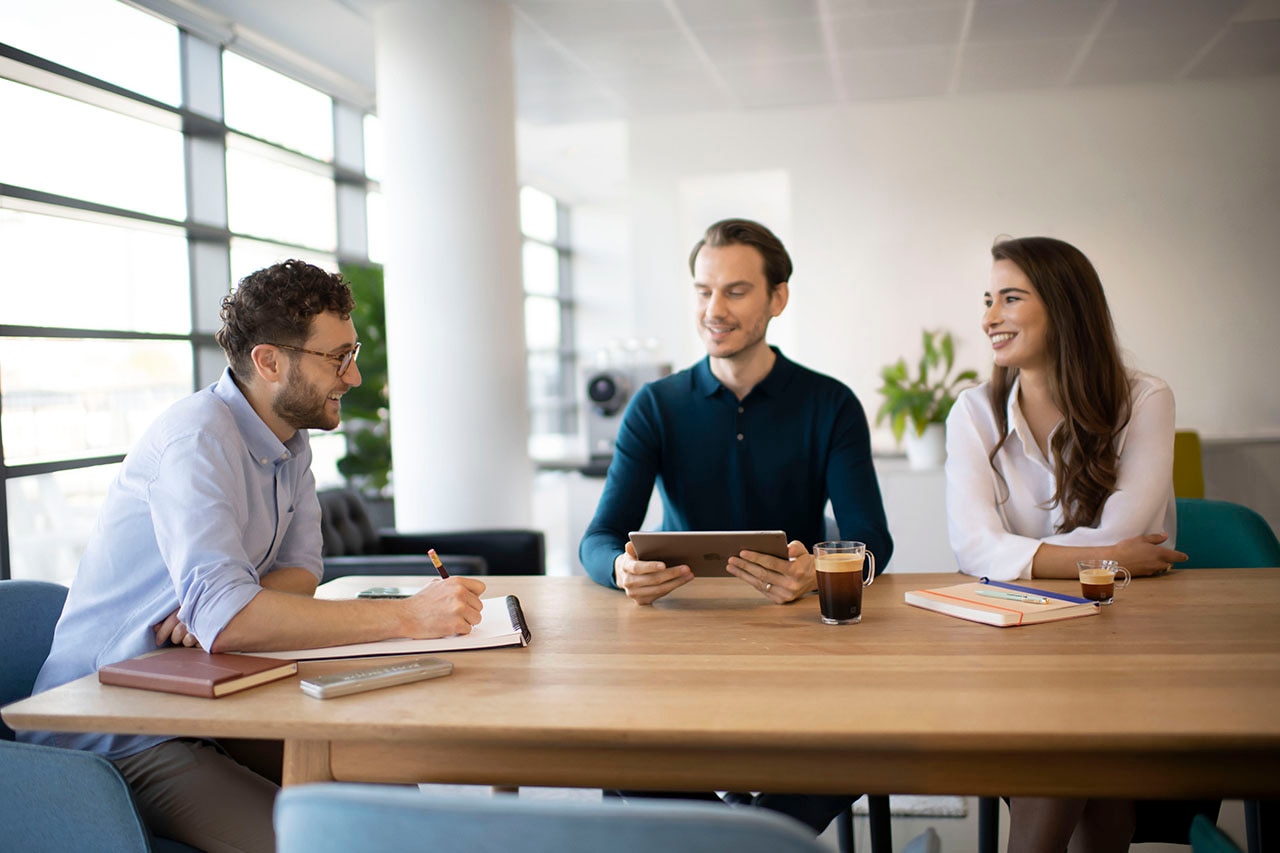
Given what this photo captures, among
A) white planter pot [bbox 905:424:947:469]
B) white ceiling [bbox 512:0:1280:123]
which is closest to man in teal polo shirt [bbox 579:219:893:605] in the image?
white planter pot [bbox 905:424:947:469]

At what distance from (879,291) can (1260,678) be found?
5966mm

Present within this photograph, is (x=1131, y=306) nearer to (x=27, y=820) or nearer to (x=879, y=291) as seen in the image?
(x=879, y=291)

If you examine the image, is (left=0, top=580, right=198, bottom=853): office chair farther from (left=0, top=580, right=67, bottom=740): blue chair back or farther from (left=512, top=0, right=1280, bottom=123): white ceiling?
(left=512, top=0, right=1280, bottom=123): white ceiling

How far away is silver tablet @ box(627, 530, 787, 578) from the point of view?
175 cm

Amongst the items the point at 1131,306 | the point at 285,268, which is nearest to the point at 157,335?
the point at 285,268

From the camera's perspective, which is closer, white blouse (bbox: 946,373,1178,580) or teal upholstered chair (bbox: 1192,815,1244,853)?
teal upholstered chair (bbox: 1192,815,1244,853)

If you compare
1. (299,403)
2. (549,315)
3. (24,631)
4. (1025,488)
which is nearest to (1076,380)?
(1025,488)

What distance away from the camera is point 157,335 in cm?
450

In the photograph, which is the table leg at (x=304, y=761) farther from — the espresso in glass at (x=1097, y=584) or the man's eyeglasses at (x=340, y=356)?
the espresso in glass at (x=1097, y=584)

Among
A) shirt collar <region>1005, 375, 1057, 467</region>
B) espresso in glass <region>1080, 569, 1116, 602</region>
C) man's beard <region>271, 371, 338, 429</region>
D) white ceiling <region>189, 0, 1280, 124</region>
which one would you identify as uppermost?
white ceiling <region>189, 0, 1280, 124</region>

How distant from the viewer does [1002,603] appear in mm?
1681

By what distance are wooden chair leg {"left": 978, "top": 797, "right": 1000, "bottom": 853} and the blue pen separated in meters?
0.57

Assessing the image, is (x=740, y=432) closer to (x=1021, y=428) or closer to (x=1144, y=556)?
(x=1021, y=428)

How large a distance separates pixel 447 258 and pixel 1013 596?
3.48m
